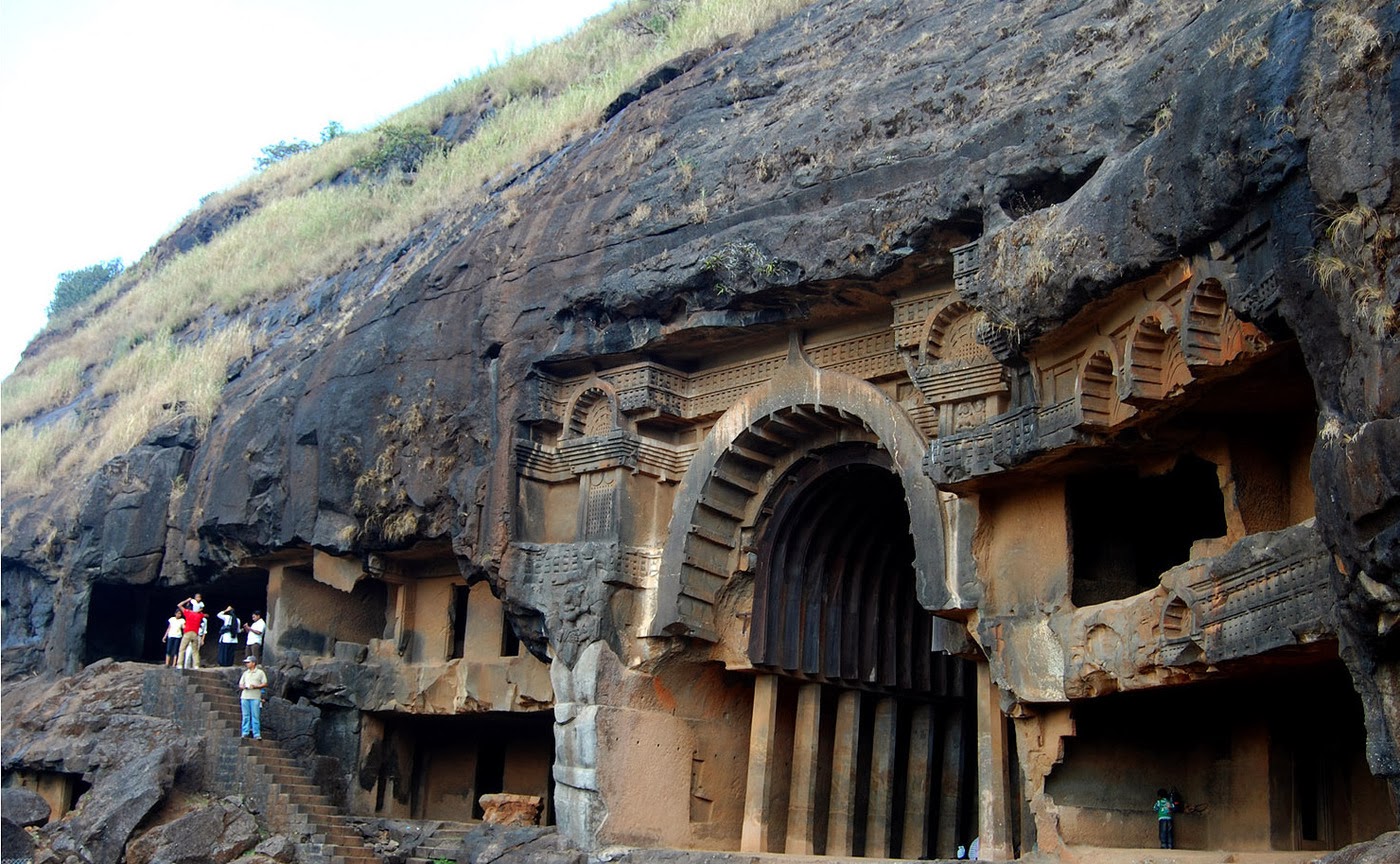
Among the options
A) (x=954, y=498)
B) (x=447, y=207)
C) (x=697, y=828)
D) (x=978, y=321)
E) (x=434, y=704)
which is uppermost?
(x=447, y=207)

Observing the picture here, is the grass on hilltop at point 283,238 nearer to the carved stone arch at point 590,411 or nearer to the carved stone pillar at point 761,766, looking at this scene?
the carved stone arch at point 590,411

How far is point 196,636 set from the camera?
19891 millimetres

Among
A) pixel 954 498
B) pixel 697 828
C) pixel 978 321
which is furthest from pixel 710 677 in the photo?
pixel 978 321

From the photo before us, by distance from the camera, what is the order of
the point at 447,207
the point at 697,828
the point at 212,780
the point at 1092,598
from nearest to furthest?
1. the point at 1092,598
2. the point at 697,828
3. the point at 212,780
4. the point at 447,207

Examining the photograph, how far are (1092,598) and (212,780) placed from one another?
1067 cm

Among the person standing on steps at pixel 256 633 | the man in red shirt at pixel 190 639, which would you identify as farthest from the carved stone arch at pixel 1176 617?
the man in red shirt at pixel 190 639

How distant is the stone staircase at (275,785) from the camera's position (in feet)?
53.7

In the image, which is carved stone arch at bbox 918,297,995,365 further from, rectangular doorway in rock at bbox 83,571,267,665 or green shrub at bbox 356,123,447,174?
green shrub at bbox 356,123,447,174

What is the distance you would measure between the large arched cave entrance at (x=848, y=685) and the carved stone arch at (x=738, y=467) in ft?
0.87

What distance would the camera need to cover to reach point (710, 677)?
16391 mm

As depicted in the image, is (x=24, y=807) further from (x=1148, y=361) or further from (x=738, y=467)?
(x=1148, y=361)

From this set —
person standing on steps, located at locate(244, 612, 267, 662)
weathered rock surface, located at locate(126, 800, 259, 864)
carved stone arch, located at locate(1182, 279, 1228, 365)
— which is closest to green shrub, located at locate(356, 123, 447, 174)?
person standing on steps, located at locate(244, 612, 267, 662)

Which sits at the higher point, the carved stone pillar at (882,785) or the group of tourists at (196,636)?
the group of tourists at (196,636)

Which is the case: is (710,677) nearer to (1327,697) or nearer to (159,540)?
(1327,697)
